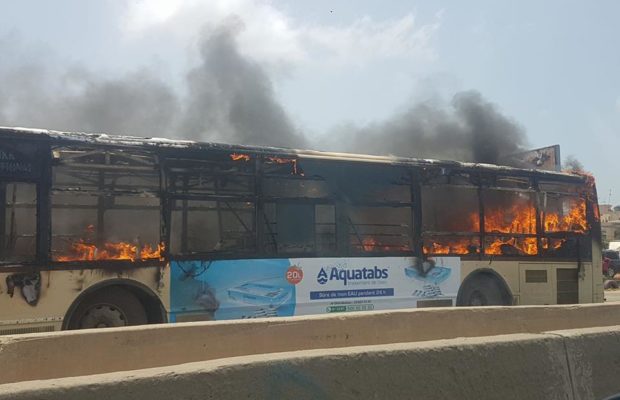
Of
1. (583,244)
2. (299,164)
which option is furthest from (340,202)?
(583,244)

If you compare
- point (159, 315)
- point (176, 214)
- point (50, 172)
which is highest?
point (50, 172)

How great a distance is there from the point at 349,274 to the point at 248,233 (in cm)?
166

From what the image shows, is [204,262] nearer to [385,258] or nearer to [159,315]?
[159,315]

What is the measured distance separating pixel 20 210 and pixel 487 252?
721 centimetres

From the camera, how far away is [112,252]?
6.82 m

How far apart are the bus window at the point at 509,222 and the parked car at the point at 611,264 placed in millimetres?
22177

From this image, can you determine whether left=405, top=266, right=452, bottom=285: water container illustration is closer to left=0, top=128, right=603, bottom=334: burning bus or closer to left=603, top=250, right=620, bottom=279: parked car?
left=0, top=128, right=603, bottom=334: burning bus

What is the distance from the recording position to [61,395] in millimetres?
1879

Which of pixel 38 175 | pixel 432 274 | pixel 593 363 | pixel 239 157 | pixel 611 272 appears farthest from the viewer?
pixel 611 272

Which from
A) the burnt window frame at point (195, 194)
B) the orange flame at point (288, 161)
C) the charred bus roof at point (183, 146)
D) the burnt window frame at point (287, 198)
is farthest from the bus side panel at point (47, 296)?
the orange flame at point (288, 161)

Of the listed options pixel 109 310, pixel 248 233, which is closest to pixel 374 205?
pixel 248 233

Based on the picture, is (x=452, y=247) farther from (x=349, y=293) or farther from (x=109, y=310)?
(x=109, y=310)

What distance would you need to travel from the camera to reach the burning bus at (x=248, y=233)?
6414mm

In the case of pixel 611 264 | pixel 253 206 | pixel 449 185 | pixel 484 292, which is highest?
pixel 449 185
